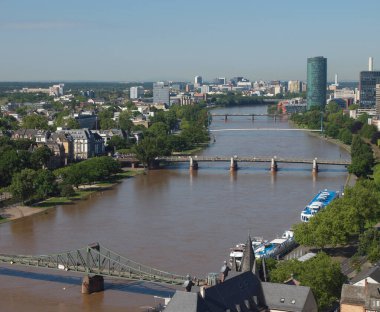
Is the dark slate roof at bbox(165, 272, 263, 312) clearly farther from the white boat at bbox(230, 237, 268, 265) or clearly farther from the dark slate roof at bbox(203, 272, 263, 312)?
the white boat at bbox(230, 237, 268, 265)

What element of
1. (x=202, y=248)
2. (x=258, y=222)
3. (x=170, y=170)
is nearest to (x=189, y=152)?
(x=170, y=170)

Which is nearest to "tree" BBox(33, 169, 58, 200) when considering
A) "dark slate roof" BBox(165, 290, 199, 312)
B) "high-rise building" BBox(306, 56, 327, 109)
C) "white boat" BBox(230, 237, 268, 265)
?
"white boat" BBox(230, 237, 268, 265)

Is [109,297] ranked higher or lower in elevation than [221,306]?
lower

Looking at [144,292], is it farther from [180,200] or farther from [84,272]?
[180,200]

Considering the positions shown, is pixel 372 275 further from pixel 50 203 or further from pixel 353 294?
pixel 50 203

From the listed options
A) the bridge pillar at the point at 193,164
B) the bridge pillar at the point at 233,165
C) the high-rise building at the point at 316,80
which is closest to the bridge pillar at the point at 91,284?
the bridge pillar at the point at 233,165

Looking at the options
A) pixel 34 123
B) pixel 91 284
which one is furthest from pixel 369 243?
pixel 34 123
